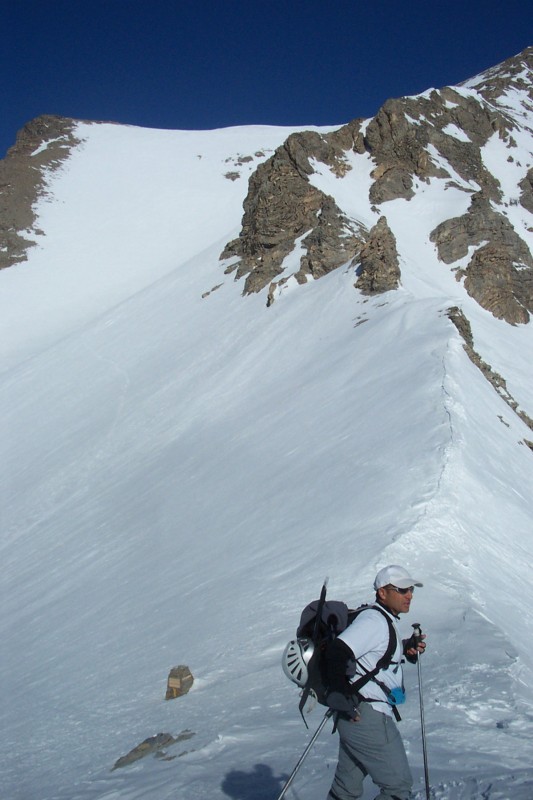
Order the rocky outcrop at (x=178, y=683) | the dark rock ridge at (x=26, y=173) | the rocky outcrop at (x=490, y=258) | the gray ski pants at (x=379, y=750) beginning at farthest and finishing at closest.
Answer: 1. the dark rock ridge at (x=26, y=173)
2. the rocky outcrop at (x=490, y=258)
3. the rocky outcrop at (x=178, y=683)
4. the gray ski pants at (x=379, y=750)

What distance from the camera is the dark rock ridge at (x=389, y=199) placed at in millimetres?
32625

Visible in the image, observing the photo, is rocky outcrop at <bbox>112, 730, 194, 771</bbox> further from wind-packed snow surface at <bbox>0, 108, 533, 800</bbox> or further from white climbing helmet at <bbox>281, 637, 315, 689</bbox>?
white climbing helmet at <bbox>281, 637, 315, 689</bbox>

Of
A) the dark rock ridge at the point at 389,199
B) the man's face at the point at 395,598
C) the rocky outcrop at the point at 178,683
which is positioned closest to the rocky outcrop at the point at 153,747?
the rocky outcrop at the point at 178,683

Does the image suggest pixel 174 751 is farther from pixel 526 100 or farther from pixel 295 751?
pixel 526 100

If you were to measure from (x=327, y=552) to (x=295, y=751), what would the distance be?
4104mm

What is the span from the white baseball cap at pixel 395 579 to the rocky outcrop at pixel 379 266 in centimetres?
2229

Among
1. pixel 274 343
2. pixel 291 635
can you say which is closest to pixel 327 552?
pixel 291 635

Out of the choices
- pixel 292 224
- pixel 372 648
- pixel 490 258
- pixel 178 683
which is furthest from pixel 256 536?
pixel 490 258

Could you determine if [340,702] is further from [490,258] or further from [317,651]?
[490,258]

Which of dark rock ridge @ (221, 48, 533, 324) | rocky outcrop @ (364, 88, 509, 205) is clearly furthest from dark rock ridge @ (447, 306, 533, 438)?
rocky outcrop @ (364, 88, 509, 205)

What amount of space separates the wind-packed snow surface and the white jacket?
0.78 meters

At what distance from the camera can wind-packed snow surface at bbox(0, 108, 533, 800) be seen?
18.9 feet

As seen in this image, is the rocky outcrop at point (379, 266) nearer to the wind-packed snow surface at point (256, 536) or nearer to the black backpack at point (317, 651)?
the wind-packed snow surface at point (256, 536)

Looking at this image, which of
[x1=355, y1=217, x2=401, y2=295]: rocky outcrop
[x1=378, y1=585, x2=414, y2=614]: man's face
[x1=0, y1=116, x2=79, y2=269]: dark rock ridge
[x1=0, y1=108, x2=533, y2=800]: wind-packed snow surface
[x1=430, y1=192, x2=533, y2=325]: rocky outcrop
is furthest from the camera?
[x1=0, y1=116, x2=79, y2=269]: dark rock ridge
